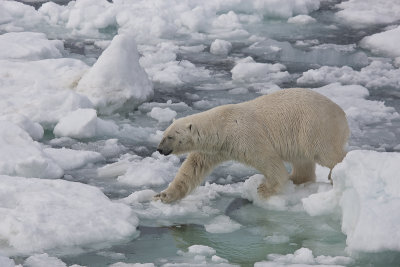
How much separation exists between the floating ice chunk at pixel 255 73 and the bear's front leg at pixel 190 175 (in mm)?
4135

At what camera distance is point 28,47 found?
10.6 meters

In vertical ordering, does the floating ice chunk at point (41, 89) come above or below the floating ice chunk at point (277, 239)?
below

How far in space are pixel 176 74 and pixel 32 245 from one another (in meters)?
5.51

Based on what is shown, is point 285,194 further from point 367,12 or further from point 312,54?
point 367,12

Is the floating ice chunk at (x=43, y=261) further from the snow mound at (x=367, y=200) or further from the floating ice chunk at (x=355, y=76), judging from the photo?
the floating ice chunk at (x=355, y=76)

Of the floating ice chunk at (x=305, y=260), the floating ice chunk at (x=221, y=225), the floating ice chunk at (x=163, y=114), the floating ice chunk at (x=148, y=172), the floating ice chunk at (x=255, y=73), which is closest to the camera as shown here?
the floating ice chunk at (x=305, y=260)

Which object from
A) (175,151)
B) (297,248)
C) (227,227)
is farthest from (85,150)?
(297,248)

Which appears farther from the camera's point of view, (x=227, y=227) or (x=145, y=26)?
(x=145, y=26)

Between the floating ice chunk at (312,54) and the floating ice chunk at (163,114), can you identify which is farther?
the floating ice chunk at (312,54)

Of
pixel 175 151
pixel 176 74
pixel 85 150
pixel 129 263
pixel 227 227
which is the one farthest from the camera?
pixel 176 74

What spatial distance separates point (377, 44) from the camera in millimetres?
11758

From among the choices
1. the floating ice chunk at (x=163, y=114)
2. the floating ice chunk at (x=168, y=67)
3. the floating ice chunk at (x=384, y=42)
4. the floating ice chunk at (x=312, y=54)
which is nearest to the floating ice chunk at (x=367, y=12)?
the floating ice chunk at (x=384, y=42)

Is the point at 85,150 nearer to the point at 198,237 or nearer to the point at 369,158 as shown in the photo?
the point at 198,237

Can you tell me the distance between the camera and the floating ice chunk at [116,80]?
8.58 meters
